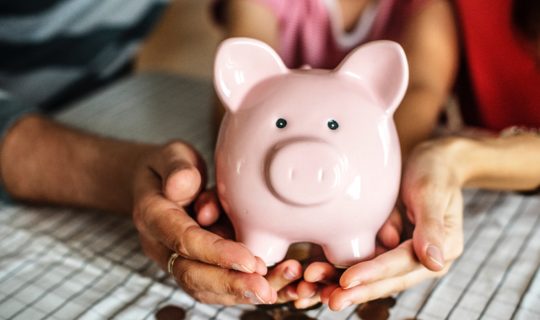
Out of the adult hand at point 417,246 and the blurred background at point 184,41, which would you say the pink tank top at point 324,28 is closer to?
the adult hand at point 417,246

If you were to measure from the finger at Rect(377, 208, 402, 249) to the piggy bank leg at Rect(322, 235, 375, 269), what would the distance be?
4cm

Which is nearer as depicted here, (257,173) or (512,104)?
(257,173)

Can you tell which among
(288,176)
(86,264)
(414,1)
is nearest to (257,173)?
(288,176)

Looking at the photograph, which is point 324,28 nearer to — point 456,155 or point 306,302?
point 456,155

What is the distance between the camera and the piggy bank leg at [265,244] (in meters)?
0.47

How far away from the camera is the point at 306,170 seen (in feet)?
1.40

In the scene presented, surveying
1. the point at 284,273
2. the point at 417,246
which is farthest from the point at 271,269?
the point at 417,246

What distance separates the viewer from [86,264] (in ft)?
2.05

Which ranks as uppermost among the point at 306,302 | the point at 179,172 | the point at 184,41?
the point at 179,172

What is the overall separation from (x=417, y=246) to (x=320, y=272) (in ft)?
0.27

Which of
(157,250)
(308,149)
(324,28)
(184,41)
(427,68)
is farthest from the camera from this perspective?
(184,41)

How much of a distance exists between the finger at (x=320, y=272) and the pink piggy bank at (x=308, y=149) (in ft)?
0.03

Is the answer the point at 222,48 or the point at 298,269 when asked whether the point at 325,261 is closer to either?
the point at 298,269

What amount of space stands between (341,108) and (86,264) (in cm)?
35
